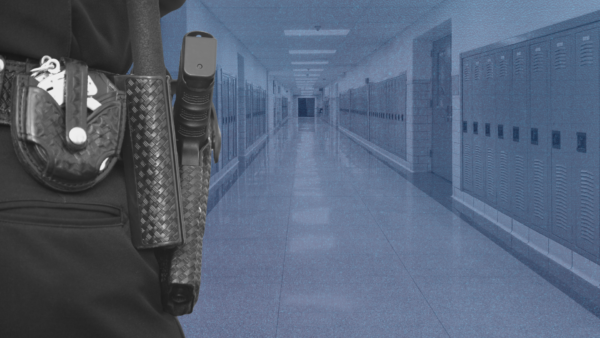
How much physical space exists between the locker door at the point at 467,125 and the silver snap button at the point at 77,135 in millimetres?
5974

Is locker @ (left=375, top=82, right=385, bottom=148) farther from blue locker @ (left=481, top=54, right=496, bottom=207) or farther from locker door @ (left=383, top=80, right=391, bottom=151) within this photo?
blue locker @ (left=481, top=54, right=496, bottom=207)

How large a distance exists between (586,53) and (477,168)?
8.39 ft

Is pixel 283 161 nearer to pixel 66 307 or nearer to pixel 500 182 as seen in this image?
pixel 500 182

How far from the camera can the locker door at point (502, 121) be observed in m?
5.11

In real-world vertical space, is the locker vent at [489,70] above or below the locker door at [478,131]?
above

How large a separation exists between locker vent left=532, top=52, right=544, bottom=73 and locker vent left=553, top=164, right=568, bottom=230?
84cm

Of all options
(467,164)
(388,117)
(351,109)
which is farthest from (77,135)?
(351,109)

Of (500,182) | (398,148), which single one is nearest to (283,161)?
(398,148)

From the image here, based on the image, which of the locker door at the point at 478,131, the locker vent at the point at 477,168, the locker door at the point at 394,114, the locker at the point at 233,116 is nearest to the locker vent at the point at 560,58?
the locker door at the point at 478,131

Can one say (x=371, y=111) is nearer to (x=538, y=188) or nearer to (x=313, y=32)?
(x=313, y=32)

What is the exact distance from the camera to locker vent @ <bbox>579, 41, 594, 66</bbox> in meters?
3.57

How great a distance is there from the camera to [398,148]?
11891 millimetres

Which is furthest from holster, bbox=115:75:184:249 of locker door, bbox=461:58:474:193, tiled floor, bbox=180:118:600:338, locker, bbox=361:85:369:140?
locker, bbox=361:85:369:140

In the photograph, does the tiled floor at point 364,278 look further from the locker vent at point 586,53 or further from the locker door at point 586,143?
the locker vent at point 586,53
